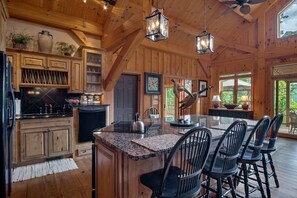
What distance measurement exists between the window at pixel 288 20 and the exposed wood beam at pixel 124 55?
5284mm

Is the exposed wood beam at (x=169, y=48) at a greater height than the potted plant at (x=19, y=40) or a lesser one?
greater

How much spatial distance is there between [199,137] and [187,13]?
16.4ft

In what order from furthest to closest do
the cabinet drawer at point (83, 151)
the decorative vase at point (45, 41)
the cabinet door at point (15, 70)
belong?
the cabinet drawer at point (83, 151) → the decorative vase at point (45, 41) → the cabinet door at point (15, 70)

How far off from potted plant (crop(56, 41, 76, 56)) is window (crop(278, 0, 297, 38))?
6.54m

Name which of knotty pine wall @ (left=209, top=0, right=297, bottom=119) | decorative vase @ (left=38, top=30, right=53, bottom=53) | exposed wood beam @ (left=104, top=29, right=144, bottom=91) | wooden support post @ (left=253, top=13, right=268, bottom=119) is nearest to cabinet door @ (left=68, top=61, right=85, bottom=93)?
decorative vase @ (left=38, top=30, right=53, bottom=53)

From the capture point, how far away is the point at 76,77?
156 inches

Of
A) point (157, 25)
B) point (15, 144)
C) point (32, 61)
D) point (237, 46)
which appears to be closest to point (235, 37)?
point (237, 46)

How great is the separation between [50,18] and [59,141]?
8.73 feet

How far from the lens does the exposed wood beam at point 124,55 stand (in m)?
3.52

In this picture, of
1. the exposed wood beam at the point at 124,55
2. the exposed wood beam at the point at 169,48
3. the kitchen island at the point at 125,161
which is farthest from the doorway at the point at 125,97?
the kitchen island at the point at 125,161

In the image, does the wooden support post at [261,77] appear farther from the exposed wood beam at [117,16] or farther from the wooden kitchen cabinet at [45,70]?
the wooden kitchen cabinet at [45,70]

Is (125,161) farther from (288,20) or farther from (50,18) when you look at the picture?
(288,20)

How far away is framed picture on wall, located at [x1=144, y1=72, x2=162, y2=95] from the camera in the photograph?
5.58 meters

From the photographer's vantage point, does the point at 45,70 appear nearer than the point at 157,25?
No
